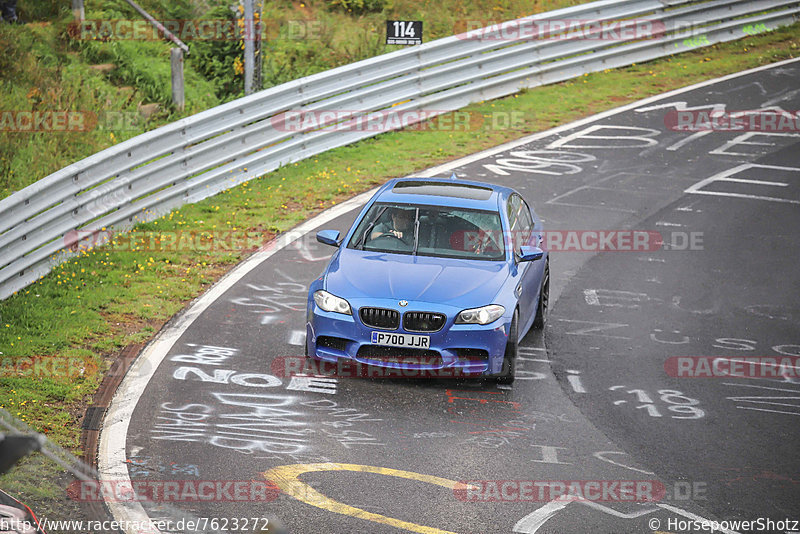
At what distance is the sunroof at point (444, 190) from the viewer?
426 inches

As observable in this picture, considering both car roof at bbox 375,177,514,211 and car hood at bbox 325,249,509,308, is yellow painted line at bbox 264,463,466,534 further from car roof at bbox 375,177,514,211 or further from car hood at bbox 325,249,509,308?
car roof at bbox 375,177,514,211

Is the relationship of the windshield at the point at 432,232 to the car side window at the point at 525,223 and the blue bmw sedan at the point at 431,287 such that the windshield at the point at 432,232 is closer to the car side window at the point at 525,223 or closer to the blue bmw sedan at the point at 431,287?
the blue bmw sedan at the point at 431,287

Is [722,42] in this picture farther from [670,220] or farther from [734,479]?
[734,479]

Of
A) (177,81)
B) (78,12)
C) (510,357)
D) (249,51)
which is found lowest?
(510,357)

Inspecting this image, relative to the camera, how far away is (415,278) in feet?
31.2

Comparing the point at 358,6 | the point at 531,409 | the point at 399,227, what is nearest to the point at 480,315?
the point at 531,409

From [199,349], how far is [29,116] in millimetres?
6958

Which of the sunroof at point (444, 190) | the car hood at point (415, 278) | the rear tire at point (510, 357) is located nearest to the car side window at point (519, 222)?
the sunroof at point (444, 190)

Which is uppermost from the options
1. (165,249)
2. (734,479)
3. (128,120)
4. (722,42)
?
(722,42)

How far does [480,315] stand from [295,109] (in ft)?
26.8

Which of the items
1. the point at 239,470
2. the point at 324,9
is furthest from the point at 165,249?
the point at 324,9

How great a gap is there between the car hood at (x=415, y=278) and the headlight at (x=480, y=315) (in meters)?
0.06

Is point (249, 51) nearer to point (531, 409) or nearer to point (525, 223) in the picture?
point (525, 223)

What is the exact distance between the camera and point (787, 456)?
26.6ft
